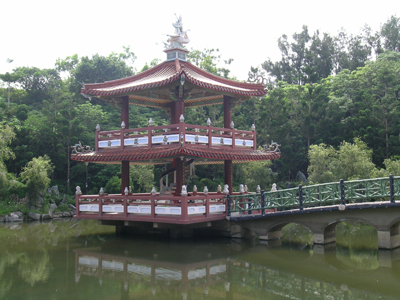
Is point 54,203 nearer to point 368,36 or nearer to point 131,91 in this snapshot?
point 131,91

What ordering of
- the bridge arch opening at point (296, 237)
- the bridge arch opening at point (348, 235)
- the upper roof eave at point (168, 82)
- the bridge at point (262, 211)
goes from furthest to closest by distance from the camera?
the bridge arch opening at point (296, 237), the upper roof eave at point (168, 82), the bridge arch opening at point (348, 235), the bridge at point (262, 211)

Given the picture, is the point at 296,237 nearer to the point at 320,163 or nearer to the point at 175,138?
the point at 175,138

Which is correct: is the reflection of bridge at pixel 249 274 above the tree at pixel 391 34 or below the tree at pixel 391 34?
below

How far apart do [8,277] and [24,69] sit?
33306 millimetres

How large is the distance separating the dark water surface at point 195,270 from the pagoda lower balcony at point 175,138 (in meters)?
3.19

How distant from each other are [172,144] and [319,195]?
4587mm

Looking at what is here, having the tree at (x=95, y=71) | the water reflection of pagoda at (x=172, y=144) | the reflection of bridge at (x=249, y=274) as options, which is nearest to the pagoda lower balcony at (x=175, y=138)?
the water reflection of pagoda at (x=172, y=144)

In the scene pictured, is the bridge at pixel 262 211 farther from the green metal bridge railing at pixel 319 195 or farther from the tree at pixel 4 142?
the tree at pixel 4 142

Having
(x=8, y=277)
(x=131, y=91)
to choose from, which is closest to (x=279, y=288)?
(x=8, y=277)

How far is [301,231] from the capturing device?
1616cm

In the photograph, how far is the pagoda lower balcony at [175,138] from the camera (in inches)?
475

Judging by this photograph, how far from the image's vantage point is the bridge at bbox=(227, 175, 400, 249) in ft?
34.8

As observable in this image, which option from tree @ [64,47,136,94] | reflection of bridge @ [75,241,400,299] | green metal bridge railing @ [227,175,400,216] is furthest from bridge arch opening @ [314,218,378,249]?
tree @ [64,47,136,94]

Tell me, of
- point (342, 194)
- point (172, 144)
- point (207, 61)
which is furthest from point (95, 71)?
Result: point (342, 194)
